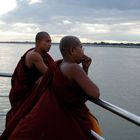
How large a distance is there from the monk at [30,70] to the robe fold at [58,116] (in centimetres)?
91

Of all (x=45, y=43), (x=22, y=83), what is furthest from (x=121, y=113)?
(x=45, y=43)

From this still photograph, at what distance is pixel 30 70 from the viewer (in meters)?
4.47

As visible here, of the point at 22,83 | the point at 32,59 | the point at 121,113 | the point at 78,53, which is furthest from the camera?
the point at 32,59

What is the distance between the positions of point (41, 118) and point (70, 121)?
0.71ft

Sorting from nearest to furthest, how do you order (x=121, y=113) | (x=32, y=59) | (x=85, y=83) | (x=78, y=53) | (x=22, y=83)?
(x=121, y=113) < (x=85, y=83) < (x=78, y=53) < (x=22, y=83) < (x=32, y=59)

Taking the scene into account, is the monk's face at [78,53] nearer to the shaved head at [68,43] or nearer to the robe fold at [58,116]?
the shaved head at [68,43]

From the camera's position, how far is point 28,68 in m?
4.46

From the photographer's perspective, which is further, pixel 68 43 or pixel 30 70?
pixel 30 70

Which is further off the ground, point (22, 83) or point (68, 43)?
point (68, 43)

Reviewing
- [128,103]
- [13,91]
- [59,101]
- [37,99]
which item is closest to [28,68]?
[13,91]

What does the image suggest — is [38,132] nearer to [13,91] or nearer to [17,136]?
[17,136]

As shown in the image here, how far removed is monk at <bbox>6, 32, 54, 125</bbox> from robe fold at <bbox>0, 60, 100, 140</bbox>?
0.91 meters

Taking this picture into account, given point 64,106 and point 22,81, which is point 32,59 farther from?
point 64,106

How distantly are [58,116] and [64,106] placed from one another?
9 centimetres
